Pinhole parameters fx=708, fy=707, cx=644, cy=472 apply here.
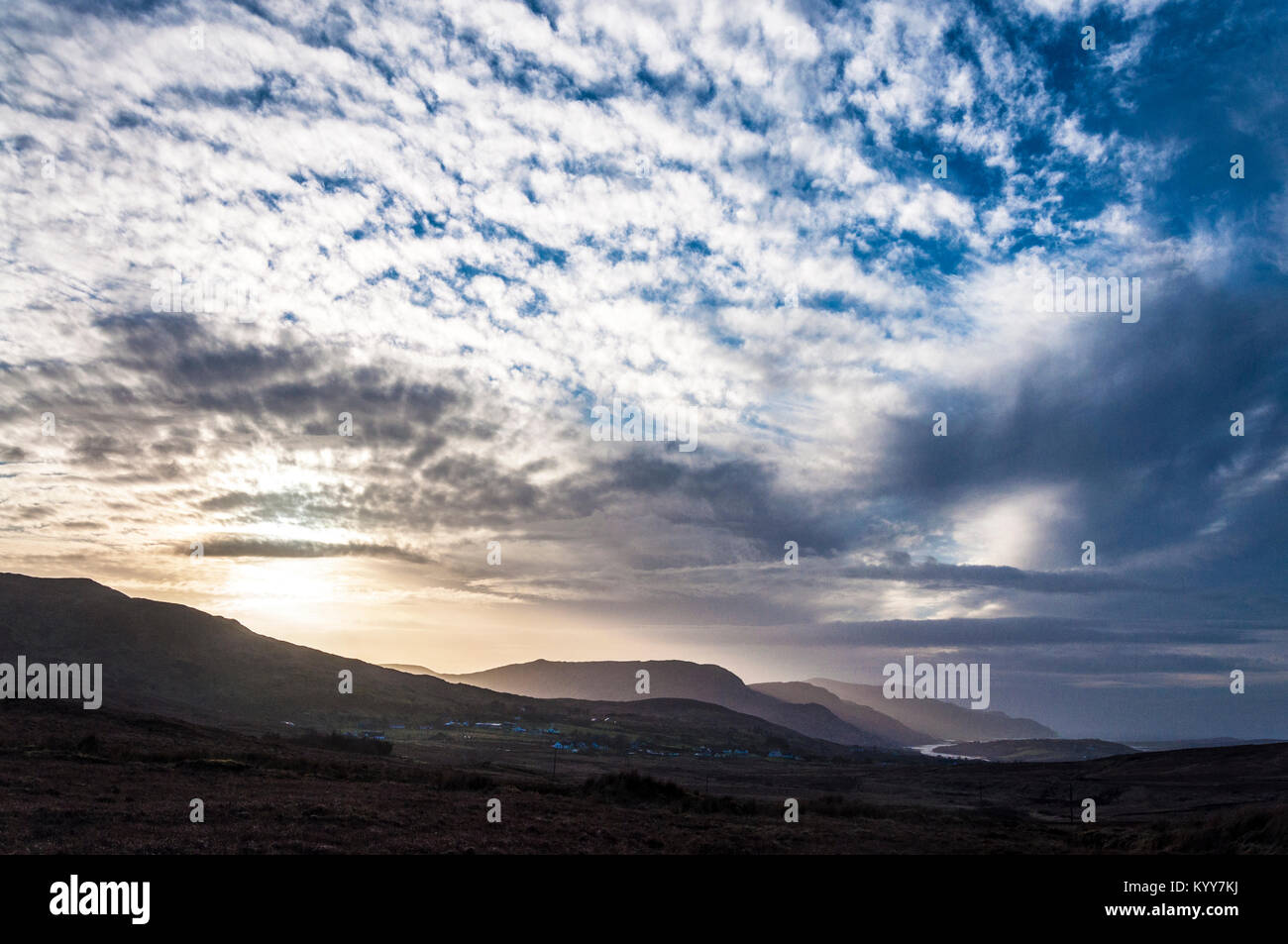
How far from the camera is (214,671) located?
149000mm

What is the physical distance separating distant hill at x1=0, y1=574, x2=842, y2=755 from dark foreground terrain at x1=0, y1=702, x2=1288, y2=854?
69.7 metres

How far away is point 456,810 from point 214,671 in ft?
483

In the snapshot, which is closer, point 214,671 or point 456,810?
point 456,810

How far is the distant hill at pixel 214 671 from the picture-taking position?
132m

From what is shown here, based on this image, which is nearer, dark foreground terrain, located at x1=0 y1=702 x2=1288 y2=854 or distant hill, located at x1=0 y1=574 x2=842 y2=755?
dark foreground terrain, located at x1=0 y1=702 x2=1288 y2=854

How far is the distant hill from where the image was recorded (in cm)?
13175

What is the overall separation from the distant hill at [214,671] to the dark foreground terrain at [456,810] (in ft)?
229

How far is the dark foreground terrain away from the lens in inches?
861

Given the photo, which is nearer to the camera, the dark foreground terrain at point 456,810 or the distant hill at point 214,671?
the dark foreground terrain at point 456,810

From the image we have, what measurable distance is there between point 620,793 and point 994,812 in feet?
84.2

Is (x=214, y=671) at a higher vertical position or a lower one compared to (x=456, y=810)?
lower

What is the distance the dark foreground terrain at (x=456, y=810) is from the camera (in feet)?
71.8
